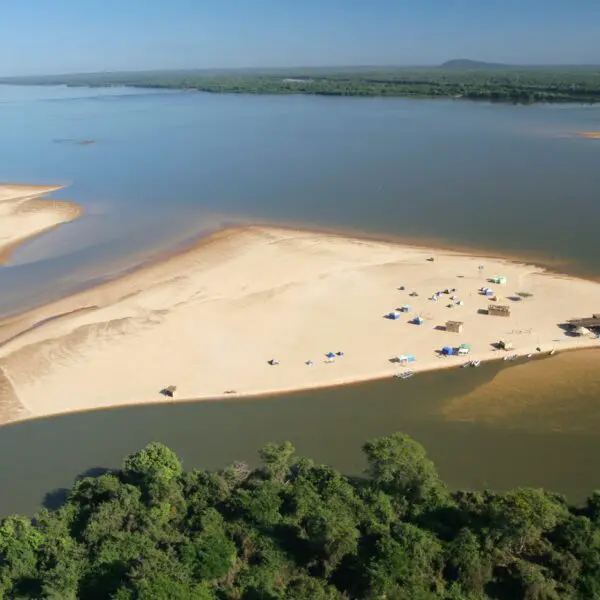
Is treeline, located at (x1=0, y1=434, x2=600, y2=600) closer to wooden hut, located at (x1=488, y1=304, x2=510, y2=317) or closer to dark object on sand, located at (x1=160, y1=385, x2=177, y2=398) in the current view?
dark object on sand, located at (x1=160, y1=385, x2=177, y2=398)

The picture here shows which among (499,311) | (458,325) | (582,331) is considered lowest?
(582,331)

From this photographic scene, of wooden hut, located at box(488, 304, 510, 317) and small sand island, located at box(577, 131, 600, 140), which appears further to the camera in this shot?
small sand island, located at box(577, 131, 600, 140)

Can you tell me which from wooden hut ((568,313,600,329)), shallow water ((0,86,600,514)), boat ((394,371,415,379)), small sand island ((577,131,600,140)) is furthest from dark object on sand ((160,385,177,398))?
small sand island ((577,131,600,140))

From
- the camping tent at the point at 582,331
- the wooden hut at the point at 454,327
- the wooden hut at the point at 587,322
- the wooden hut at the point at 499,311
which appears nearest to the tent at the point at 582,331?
the camping tent at the point at 582,331

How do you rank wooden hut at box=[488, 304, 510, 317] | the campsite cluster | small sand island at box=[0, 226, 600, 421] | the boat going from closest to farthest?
the boat, small sand island at box=[0, 226, 600, 421], the campsite cluster, wooden hut at box=[488, 304, 510, 317]

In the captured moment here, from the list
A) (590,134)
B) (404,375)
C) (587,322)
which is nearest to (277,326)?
(404,375)

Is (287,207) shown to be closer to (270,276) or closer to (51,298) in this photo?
(270,276)

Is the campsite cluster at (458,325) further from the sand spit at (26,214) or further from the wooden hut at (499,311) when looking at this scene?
the sand spit at (26,214)

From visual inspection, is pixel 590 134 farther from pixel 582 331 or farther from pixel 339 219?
pixel 582 331
